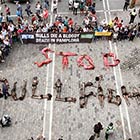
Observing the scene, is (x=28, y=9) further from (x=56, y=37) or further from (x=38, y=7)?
(x=56, y=37)

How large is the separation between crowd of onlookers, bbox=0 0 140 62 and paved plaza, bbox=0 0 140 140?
79 centimetres

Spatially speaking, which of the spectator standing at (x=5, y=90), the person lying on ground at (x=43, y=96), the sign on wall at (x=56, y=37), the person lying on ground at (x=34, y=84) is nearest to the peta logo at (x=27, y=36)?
the sign on wall at (x=56, y=37)

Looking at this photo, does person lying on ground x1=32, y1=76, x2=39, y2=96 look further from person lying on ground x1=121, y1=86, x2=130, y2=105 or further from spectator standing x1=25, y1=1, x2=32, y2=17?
spectator standing x1=25, y1=1, x2=32, y2=17

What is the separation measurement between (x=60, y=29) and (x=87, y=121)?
30.3ft

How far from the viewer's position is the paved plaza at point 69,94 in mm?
24984

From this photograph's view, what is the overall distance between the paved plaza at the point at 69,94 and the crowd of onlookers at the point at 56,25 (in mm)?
793

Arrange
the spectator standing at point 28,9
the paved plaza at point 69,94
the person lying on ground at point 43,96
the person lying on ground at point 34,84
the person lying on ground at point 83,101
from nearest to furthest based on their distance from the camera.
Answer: the paved plaza at point 69,94 < the person lying on ground at point 83,101 < the person lying on ground at point 43,96 < the person lying on ground at point 34,84 < the spectator standing at point 28,9

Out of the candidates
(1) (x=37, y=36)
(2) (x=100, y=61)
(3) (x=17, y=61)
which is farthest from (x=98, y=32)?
(3) (x=17, y=61)

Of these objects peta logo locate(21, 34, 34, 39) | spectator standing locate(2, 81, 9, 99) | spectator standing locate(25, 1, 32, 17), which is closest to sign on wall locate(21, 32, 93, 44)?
peta logo locate(21, 34, 34, 39)

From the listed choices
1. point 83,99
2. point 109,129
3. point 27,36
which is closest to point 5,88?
point 83,99

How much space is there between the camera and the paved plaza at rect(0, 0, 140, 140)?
24984 millimetres

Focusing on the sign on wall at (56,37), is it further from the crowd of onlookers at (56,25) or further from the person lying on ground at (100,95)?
the person lying on ground at (100,95)

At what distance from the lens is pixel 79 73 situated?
94.8ft

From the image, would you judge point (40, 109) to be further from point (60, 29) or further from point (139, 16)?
point (139, 16)
